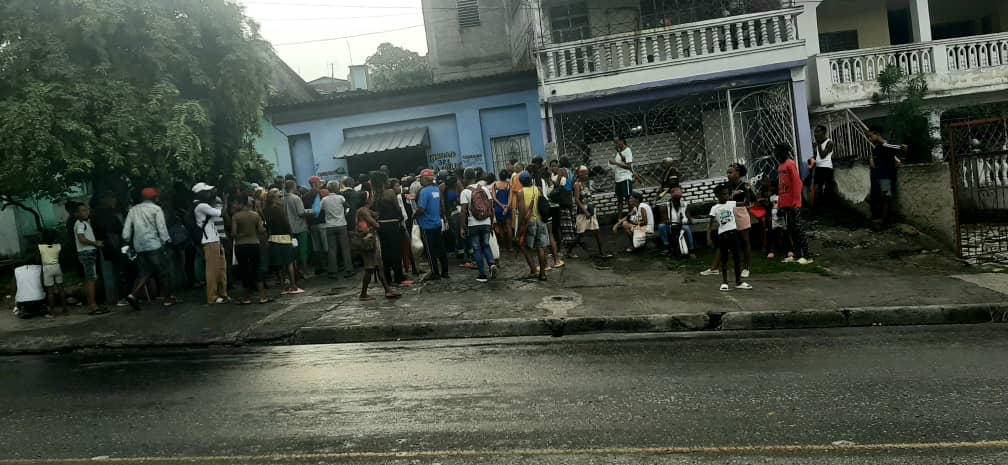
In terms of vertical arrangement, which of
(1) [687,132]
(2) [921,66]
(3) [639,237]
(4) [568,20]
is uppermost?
(4) [568,20]

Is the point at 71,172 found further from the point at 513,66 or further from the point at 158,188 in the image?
the point at 513,66

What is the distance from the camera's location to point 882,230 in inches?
446

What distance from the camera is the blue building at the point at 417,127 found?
16234mm

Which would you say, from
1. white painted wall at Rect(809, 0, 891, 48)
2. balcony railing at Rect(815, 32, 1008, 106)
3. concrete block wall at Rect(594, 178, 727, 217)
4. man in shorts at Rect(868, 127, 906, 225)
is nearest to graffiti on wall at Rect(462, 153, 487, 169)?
concrete block wall at Rect(594, 178, 727, 217)

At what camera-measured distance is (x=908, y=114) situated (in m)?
14.4

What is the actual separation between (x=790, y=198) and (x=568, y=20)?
347 inches

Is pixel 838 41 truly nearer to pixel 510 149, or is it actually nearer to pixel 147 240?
pixel 510 149

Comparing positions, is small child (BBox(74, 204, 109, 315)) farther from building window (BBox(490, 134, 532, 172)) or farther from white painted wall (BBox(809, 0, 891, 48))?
white painted wall (BBox(809, 0, 891, 48))

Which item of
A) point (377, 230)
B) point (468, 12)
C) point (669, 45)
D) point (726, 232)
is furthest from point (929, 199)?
point (468, 12)

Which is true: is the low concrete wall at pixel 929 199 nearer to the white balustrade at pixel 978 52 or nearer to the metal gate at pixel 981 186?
the metal gate at pixel 981 186

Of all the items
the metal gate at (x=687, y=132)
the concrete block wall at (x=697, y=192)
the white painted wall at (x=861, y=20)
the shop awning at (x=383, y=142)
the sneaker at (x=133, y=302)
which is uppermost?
the white painted wall at (x=861, y=20)

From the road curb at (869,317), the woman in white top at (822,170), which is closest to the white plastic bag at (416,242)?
the road curb at (869,317)

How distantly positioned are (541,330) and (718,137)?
9553 mm

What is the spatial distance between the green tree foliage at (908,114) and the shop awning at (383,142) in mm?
10343
